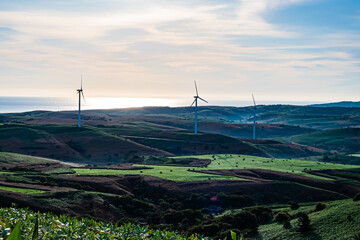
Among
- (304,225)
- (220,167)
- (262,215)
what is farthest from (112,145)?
(304,225)

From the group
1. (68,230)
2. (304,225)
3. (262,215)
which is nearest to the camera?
(68,230)

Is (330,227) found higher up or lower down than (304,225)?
higher up

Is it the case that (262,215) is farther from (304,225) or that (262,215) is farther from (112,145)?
(112,145)

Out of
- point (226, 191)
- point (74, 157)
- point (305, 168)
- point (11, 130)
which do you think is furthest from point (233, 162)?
point (11, 130)

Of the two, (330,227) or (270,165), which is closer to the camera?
(330,227)

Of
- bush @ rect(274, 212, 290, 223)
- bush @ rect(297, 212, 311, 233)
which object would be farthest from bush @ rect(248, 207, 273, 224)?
bush @ rect(297, 212, 311, 233)

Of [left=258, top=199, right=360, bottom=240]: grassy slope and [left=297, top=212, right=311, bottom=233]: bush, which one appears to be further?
[left=297, top=212, right=311, bottom=233]: bush

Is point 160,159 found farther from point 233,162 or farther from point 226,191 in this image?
point 226,191

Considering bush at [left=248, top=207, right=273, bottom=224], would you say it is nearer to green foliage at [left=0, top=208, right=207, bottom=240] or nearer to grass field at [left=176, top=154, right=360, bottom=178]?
green foliage at [left=0, top=208, right=207, bottom=240]

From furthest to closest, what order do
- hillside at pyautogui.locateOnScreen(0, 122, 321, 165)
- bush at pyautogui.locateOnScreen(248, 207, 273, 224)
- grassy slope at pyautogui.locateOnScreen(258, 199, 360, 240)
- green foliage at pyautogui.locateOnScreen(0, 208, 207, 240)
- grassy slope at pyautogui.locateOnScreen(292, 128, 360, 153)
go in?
1. grassy slope at pyautogui.locateOnScreen(292, 128, 360, 153)
2. hillside at pyautogui.locateOnScreen(0, 122, 321, 165)
3. bush at pyautogui.locateOnScreen(248, 207, 273, 224)
4. grassy slope at pyautogui.locateOnScreen(258, 199, 360, 240)
5. green foliage at pyautogui.locateOnScreen(0, 208, 207, 240)
